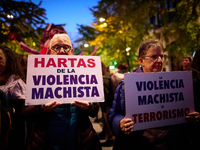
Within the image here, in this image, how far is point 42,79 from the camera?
158 cm

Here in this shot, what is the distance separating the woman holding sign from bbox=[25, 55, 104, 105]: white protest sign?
0.27m

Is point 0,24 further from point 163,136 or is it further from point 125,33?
point 163,136

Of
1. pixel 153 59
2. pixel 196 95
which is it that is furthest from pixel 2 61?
pixel 196 95

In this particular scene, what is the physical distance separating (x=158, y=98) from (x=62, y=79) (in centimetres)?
105

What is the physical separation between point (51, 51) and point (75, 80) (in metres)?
0.61

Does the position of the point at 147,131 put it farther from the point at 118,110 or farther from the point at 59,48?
the point at 59,48

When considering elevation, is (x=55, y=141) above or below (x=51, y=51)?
below

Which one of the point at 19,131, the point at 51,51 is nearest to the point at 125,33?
the point at 51,51

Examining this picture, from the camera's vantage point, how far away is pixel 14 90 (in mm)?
1741

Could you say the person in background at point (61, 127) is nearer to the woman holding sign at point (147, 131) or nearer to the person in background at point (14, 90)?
the person in background at point (14, 90)

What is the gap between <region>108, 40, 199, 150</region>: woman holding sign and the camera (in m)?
1.56

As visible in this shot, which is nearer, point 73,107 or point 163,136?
point 163,136

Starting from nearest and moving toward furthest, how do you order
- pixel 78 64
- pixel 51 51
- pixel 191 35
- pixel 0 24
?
pixel 78 64, pixel 51 51, pixel 191 35, pixel 0 24

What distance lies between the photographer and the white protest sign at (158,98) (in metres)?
1.52
